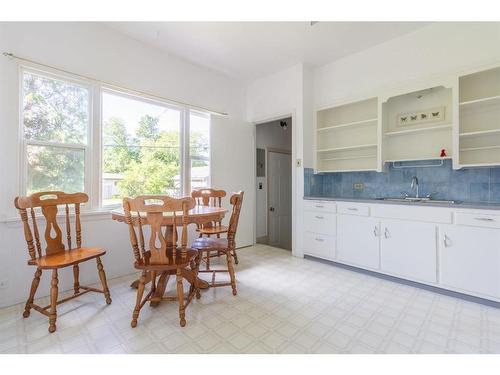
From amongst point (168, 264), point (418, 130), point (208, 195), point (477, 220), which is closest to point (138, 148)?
point (208, 195)

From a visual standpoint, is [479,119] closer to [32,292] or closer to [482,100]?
[482,100]

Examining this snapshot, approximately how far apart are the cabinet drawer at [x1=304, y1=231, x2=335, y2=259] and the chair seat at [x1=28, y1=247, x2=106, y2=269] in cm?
254

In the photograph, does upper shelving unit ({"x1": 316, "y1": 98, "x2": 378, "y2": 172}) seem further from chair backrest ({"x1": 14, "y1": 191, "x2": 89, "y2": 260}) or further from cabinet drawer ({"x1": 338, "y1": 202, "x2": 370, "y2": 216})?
chair backrest ({"x1": 14, "y1": 191, "x2": 89, "y2": 260})

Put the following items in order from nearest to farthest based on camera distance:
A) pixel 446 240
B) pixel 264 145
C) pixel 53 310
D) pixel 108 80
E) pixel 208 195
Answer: pixel 53 310, pixel 446 240, pixel 108 80, pixel 208 195, pixel 264 145

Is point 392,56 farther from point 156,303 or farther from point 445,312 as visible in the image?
point 156,303

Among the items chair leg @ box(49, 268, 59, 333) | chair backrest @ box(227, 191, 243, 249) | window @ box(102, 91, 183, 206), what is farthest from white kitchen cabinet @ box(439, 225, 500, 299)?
chair leg @ box(49, 268, 59, 333)

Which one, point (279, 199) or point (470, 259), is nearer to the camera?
point (470, 259)

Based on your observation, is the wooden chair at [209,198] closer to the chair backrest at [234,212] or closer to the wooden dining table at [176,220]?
the chair backrest at [234,212]

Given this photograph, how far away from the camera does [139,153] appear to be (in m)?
3.04

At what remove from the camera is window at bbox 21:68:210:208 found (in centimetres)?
233

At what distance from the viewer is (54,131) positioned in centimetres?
241

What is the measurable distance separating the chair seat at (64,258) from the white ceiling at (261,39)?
2402mm

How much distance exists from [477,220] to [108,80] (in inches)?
155
